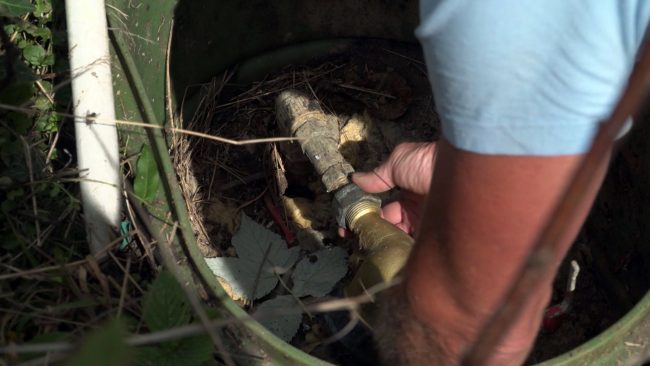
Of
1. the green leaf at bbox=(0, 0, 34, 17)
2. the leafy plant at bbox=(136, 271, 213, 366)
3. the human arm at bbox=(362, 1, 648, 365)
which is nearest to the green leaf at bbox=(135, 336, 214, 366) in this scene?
the leafy plant at bbox=(136, 271, 213, 366)

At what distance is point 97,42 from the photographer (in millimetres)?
1155

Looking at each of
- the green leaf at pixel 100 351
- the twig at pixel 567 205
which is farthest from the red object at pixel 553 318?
the green leaf at pixel 100 351

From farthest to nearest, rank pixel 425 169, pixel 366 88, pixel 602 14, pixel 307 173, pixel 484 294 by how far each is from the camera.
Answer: pixel 366 88
pixel 307 173
pixel 425 169
pixel 484 294
pixel 602 14

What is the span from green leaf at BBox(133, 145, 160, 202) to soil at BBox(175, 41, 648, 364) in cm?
39

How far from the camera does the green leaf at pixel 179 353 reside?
989 millimetres

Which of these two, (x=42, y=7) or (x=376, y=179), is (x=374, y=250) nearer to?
(x=376, y=179)

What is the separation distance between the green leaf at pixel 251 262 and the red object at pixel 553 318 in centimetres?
45

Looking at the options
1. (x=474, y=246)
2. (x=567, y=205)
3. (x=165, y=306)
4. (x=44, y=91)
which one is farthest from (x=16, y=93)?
(x=567, y=205)

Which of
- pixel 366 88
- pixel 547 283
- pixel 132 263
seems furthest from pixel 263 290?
pixel 547 283

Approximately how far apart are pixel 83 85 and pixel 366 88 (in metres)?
0.79

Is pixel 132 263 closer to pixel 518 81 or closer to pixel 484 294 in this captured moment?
pixel 484 294

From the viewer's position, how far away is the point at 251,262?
1.49 meters

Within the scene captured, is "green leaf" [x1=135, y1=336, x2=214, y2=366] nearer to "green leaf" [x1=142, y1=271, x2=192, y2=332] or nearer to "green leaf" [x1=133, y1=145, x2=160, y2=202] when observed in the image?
"green leaf" [x1=142, y1=271, x2=192, y2=332]

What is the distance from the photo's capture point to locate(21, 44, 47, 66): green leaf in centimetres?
134
